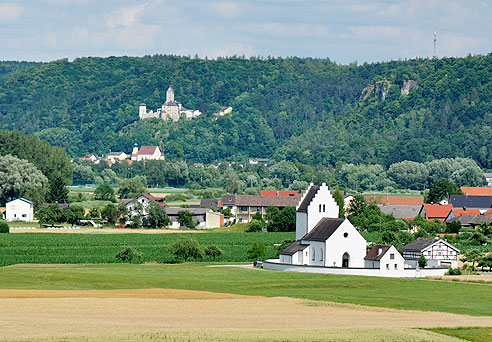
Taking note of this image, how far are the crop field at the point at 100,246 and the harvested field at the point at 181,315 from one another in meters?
25.0

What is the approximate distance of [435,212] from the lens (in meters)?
133

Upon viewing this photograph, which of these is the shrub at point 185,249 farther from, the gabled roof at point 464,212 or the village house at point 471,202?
the village house at point 471,202

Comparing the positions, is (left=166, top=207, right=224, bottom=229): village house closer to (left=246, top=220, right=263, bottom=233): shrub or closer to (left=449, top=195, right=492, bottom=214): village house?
(left=246, top=220, right=263, bottom=233): shrub

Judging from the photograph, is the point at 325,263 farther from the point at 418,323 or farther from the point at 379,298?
the point at 418,323

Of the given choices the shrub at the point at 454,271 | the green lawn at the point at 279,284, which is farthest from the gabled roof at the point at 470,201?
the green lawn at the point at 279,284

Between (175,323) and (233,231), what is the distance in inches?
2936

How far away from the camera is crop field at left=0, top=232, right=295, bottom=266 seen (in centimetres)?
8031

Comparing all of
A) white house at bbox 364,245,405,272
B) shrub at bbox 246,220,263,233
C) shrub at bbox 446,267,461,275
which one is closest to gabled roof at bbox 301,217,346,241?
white house at bbox 364,245,405,272

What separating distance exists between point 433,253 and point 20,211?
6083 centimetres

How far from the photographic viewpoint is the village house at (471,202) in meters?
144

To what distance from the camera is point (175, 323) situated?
1730 inches

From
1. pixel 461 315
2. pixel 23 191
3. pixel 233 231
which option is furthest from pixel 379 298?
pixel 23 191

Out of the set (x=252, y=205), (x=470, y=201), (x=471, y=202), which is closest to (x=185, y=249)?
(x=252, y=205)

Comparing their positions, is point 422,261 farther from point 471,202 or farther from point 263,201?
point 471,202
